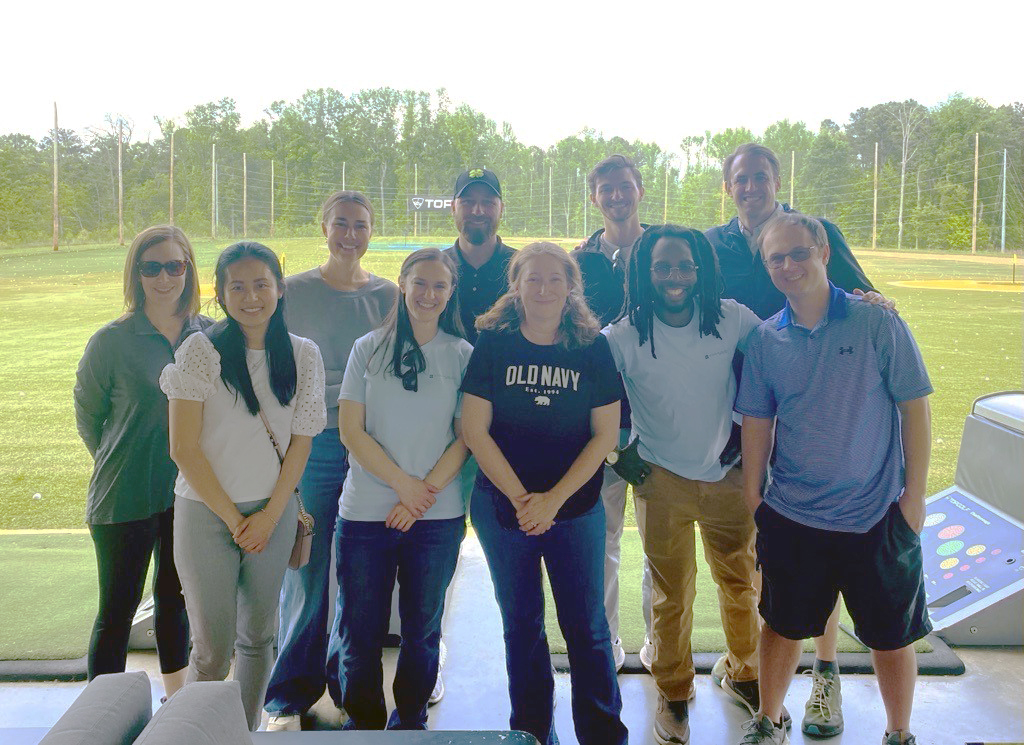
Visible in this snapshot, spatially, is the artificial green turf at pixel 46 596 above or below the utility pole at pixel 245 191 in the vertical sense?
below

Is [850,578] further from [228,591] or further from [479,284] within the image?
[228,591]

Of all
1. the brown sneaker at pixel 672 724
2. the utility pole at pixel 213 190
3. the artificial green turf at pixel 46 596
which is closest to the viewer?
the brown sneaker at pixel 672 724

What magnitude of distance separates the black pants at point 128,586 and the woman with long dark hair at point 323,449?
0.31m

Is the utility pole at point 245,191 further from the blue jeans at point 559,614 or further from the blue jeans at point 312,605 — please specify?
the blue jeans at point 559,614

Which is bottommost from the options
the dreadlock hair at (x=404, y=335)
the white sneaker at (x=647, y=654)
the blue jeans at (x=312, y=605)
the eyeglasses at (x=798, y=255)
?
the white sneaker at (x=647, y=654)

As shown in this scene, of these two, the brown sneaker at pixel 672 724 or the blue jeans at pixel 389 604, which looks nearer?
the blue jeans at pixel 389 604

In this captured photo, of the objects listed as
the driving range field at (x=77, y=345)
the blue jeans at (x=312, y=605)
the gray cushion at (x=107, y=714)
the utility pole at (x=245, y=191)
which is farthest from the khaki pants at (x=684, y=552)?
the utility pole at (x=245, y=191)

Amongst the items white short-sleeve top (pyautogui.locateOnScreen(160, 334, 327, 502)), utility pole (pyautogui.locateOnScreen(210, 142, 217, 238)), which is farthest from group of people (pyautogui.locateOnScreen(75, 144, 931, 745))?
utility pole (pyautogui.locateOnScreen(210, 142, 217, 238))

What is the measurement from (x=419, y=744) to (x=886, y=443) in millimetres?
1211

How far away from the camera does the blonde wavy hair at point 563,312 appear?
5.91ft

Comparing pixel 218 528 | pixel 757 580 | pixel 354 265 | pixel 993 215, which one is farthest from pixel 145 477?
pixel 993 215

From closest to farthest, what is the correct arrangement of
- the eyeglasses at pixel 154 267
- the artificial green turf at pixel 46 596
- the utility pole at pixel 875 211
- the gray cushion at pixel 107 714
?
the gray cushion at pixel 107 714 → the eyeglasses at pixel 154 267 → the artificial green turf at pixel 46 596 → the utility pole at pixel 875 211

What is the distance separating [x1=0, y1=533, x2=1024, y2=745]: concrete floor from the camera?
2.09 meters

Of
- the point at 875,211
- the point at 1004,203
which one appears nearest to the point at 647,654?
the point at 875,211
